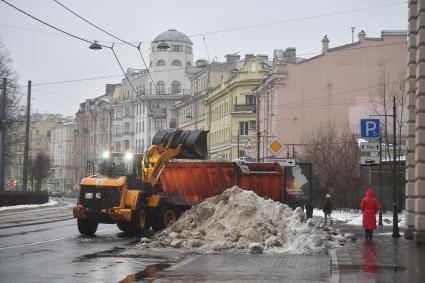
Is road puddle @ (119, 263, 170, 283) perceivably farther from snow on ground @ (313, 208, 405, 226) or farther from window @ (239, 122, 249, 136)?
window @ (239, 122, 249, 136)

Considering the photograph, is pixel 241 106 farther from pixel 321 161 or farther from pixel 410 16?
pixel 410 16

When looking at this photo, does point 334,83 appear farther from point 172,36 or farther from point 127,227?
point 172,36

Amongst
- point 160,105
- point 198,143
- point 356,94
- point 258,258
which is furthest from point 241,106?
point 258,258

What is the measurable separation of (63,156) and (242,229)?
15597 cm

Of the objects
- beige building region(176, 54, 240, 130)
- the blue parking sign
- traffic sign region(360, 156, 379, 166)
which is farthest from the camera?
beige building region(176, 54, 240, 130)

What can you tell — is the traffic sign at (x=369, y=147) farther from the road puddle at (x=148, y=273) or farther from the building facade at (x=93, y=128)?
the building facade at (x=93, y=128)

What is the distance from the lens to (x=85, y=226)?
25438 millimetres

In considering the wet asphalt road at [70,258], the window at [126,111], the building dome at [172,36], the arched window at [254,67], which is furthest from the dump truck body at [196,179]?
the window at [126,111]

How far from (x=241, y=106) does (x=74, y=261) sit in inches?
2679

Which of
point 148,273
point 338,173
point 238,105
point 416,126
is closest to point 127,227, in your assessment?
point 416,126

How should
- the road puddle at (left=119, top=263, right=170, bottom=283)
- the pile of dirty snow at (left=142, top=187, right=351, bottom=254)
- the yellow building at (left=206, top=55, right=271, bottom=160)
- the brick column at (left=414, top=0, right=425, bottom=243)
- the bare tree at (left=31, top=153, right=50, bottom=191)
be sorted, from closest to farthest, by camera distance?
1. the road puddle at (left=119, top=263, right=170, bottom=283)
2. the pile of dirty snow at (left=142, top=187, right=351, bottom=254)
3. the brick column at (left=414, top=0, right=425, bottom=243)
4. the yellow building at (left=206, top=55, right=271, bottom=160)
5. the bare tree at (left=31, top=153, right=50, bottom=191)

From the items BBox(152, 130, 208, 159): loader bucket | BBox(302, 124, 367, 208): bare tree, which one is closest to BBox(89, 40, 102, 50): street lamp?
BBox(152, 130, 208, 159): loader bucket

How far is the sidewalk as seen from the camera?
1303 centimetres

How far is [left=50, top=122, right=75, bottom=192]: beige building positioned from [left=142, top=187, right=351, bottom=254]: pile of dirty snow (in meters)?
140
